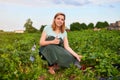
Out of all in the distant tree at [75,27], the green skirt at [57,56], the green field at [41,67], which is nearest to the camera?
the green field at [41,67]

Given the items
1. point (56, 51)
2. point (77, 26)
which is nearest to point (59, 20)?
point (56, 51)

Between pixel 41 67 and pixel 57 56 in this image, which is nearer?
pixel 41 67

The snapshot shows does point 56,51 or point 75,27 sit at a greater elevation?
point 56,51

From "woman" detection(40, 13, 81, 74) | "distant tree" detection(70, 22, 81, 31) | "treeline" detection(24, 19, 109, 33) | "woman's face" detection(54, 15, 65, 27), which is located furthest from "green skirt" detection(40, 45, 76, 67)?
"distant tree" detection(70, 22, 81, 31)

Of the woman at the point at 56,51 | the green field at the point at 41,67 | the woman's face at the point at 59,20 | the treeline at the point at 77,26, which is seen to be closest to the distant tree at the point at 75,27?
the treeline at the point at 77,26

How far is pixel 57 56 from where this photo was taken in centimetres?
774

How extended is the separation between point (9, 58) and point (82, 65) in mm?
2299

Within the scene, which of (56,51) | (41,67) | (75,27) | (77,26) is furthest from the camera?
(77,26)

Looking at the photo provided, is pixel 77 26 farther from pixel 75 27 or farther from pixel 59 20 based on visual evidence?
pixel 59 20

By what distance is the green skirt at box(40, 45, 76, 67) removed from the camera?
771cm

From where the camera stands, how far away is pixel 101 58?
7934 mm

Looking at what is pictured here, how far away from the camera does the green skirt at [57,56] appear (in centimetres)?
771

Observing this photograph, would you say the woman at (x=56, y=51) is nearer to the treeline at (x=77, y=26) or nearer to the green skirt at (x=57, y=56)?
the green skirt at (x=57, y=56)

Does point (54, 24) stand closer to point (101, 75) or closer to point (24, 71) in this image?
point (101, 75)
